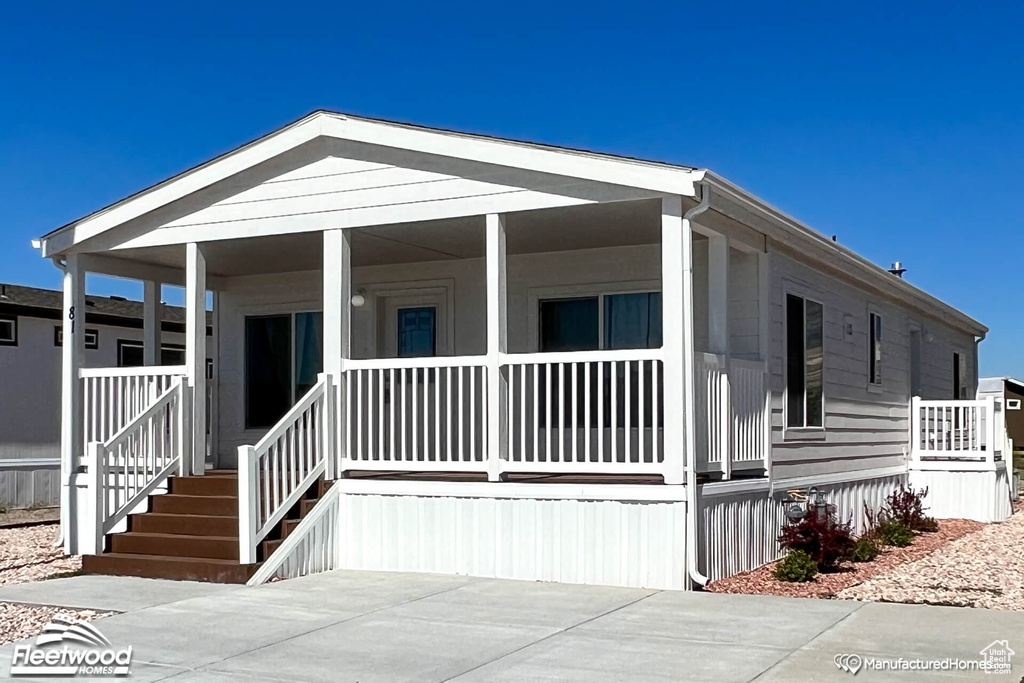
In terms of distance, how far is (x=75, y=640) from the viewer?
6.95m

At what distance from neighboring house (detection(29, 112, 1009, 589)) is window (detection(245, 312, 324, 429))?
0.03m


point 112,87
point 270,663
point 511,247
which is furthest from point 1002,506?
point 112,87

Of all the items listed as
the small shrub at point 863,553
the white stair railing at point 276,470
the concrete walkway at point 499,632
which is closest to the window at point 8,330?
the white stair railing at point 276,470

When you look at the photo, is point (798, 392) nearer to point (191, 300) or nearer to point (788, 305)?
point (788, 305)

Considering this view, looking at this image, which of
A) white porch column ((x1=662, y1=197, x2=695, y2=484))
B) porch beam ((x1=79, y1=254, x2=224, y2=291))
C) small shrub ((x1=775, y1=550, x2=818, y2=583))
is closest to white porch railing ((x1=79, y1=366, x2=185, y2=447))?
porch beam ((x1=79, y1=254, x2=224, y2=291))

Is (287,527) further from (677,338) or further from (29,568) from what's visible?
(677,338)

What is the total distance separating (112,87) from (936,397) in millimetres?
16111

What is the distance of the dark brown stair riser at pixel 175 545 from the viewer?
379 inches

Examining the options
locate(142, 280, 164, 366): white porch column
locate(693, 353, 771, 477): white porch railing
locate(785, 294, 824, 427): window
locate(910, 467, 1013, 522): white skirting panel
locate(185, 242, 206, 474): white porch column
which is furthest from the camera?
locate(910, 467, 1013, 522): white skirting panel

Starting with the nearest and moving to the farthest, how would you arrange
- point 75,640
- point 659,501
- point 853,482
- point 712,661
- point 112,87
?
point 712,661 < point 75,640 < point 659,501 < point 853,482 < point 112,87

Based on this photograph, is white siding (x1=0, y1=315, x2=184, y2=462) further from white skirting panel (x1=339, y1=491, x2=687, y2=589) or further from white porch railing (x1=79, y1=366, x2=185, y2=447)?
white skirting panel (x1=339, y1=491, x2=687, y2=589)

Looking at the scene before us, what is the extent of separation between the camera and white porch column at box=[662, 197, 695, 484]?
8.98 meters

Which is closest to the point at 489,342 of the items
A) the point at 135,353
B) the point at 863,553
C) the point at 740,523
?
the point at 740,523

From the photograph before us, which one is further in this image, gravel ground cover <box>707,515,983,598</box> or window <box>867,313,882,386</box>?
window <box>867,313,882,386</box>
